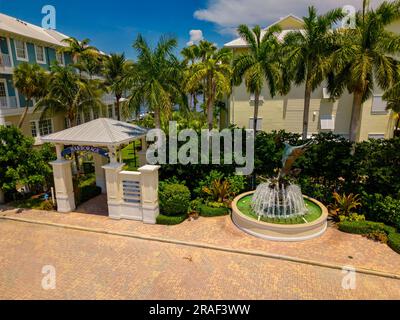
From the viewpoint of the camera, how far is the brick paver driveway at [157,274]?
9.41 metres

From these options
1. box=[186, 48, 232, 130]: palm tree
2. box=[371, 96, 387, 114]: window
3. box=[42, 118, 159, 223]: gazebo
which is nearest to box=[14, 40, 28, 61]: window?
box=[42, 118, 159, 223]: gazebo

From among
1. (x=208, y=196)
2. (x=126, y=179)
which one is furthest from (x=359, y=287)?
(x=126, y=179)

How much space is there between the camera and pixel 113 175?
14.6 metres

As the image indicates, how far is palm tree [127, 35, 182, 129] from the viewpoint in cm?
1493

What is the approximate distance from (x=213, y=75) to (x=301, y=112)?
45.9ft

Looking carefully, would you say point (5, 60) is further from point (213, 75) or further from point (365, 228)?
point (365, 228)

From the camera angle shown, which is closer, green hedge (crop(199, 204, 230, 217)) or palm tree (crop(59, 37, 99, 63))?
green hedge (crop(199, 204, 230, 217))

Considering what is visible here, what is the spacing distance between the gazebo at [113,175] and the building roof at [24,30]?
46.3 feet

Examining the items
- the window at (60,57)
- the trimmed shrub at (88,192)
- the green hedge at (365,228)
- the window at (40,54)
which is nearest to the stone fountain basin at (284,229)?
the green hedge at (365,228)

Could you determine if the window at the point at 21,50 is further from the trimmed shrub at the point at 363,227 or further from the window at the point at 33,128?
the trimmed shrub at the point at 363,227

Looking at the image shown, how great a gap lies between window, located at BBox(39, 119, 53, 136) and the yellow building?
63.2 feet

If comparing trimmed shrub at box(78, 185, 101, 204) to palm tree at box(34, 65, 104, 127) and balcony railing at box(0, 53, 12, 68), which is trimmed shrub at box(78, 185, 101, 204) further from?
balcony railing at box(0, 53, 12, 68)

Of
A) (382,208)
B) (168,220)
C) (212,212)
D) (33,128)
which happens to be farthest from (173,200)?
(33,128)
